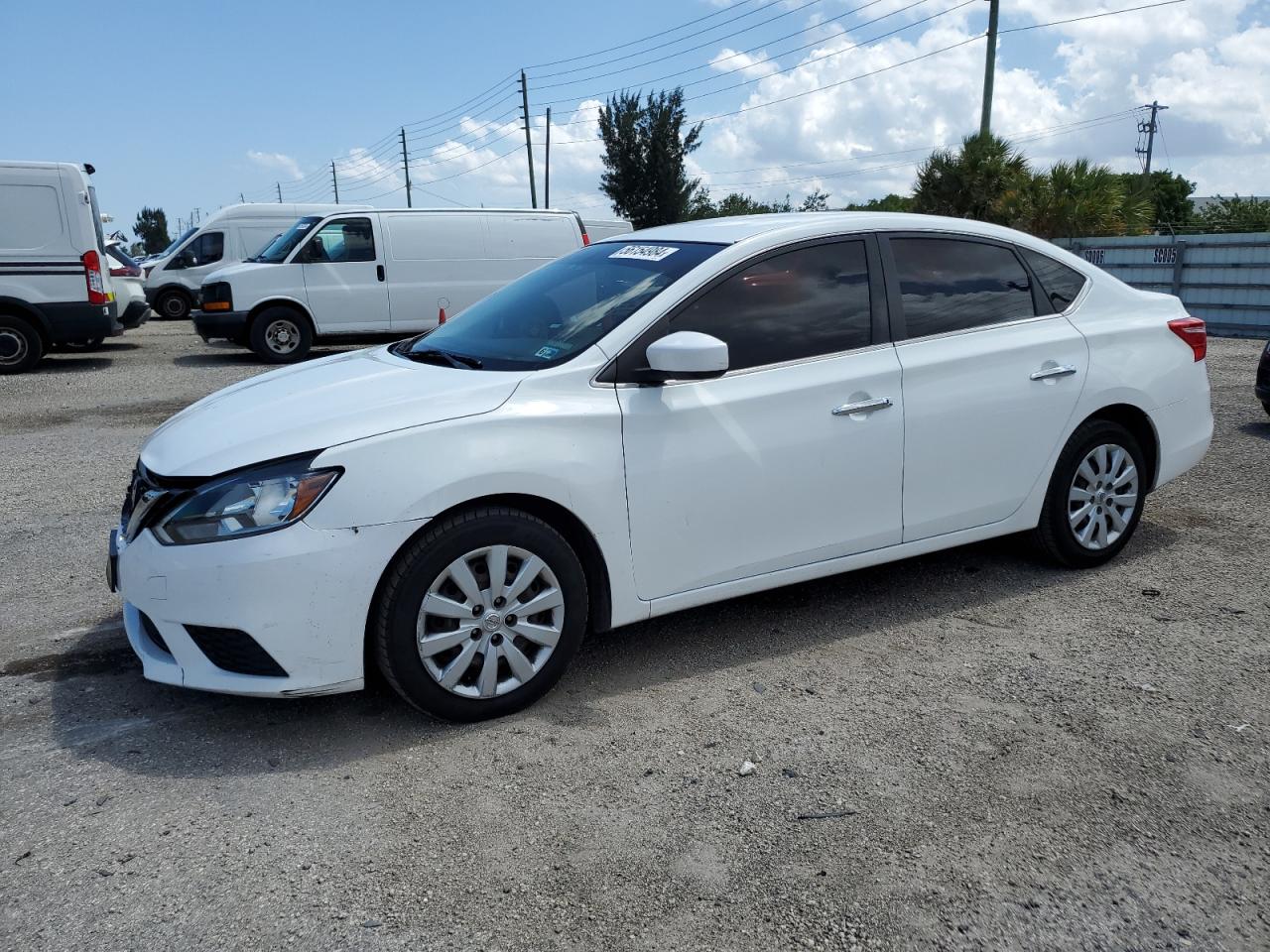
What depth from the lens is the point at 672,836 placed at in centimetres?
290

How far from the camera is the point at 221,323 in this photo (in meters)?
14.4

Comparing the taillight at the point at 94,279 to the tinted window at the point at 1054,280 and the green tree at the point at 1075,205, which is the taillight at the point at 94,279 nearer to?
the tinted window at the point at 1054,280

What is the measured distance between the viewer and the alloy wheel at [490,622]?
3.41 m

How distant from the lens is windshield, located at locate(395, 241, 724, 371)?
3930mm

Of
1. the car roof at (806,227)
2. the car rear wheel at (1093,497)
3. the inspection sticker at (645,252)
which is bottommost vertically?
the car rear wheel at (1093,497)

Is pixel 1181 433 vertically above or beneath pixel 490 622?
above

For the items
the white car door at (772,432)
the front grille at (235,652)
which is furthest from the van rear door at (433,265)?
the front grille at (235,652)

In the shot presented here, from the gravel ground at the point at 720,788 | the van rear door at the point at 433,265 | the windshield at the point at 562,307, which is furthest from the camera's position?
the van rear door at the point at 433,265

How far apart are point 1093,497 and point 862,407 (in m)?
1.49

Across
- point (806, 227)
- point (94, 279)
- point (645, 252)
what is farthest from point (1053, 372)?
point (94, 279)

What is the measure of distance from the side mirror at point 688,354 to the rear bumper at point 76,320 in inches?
487

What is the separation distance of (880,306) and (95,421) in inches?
332

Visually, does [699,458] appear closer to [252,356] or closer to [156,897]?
[156,897]

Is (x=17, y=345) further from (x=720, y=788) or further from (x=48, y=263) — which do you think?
(x=720, y=788)
